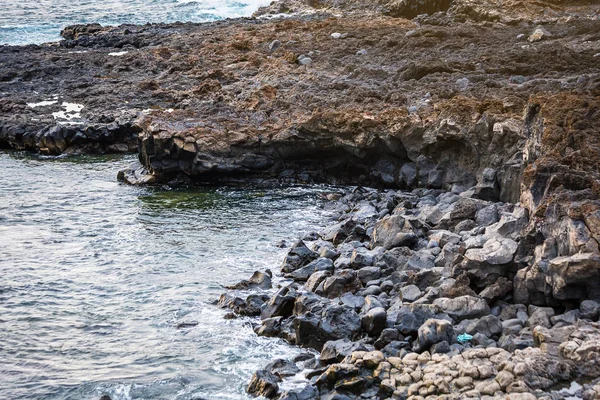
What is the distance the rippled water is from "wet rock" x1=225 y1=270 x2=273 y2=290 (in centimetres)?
49

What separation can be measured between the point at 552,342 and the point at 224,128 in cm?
1370

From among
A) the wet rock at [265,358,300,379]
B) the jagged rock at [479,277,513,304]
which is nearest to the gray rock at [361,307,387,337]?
the wet rock at [265,358,300,379]

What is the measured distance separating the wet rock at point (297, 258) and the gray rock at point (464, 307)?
409cm

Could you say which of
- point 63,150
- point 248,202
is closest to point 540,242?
point 248,202

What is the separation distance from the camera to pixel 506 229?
39.7 feet

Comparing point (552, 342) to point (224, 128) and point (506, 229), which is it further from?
point (224, 128)

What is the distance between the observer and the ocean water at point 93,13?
165 feet

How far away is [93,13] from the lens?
55531mm

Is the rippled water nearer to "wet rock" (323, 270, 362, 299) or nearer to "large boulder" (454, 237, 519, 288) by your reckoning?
"wet rock" (323, 270, 362, 299)

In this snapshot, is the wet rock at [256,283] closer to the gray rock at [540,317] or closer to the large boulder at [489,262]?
the large boulder at [489,262]

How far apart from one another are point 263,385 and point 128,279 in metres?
5.54

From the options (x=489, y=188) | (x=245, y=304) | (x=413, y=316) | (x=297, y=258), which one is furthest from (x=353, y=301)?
(x=489, y=188)

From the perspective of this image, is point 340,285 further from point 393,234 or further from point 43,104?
point 43,104

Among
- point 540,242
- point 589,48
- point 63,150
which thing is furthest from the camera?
point 63,150
